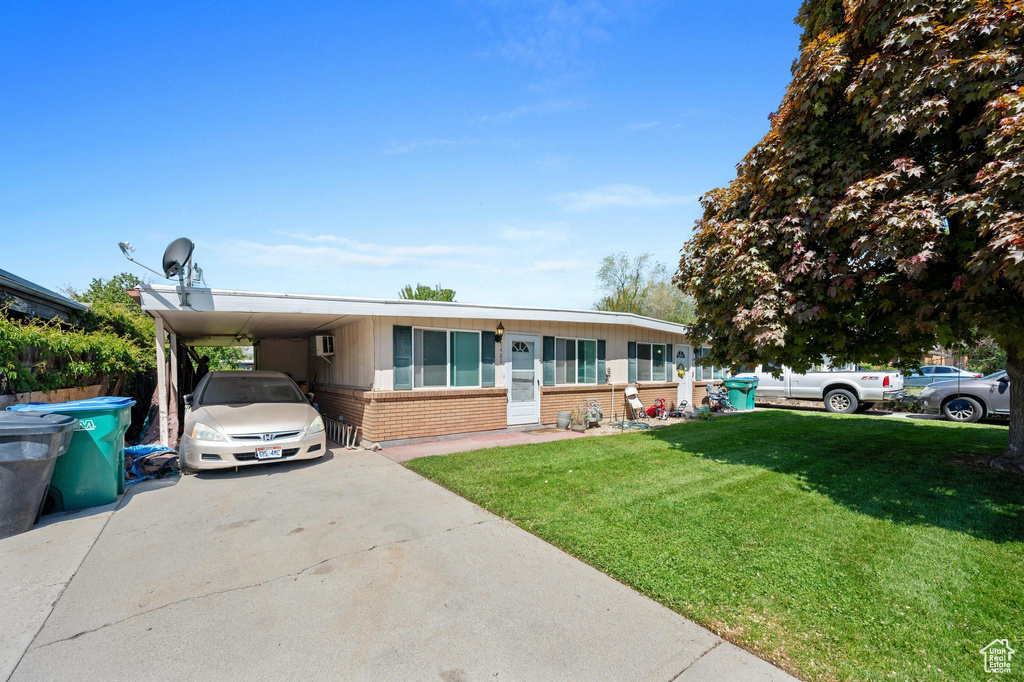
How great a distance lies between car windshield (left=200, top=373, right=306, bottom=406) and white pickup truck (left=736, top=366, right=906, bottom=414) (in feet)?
41.0

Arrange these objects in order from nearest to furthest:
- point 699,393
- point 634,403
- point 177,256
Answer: point 177,256
point 634,403
point 699,393

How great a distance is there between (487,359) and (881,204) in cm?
692

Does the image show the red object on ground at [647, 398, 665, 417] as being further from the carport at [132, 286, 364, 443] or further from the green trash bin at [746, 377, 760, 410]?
the carport at [132, 286, 364, 443]

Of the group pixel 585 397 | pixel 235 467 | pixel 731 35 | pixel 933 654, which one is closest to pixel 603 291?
pixel 585 397

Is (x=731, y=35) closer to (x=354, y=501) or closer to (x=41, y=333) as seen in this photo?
(x=354, y=501)

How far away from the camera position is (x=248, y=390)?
7.77 m

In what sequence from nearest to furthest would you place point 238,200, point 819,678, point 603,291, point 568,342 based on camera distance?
point 819,678
point 238,200
point 568,342
point 603,291

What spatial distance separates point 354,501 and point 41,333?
568cm

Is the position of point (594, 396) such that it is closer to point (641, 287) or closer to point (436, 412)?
point (436, 412)

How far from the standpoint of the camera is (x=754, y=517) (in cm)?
457

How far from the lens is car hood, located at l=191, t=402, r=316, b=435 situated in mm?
6514

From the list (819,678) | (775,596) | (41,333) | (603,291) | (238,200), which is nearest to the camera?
(819,678)

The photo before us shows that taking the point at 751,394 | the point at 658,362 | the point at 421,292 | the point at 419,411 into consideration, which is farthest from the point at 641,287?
the point at 419,411

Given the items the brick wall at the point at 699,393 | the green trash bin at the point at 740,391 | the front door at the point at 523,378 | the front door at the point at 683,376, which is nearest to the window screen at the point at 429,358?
the front door at the point at 523,378
